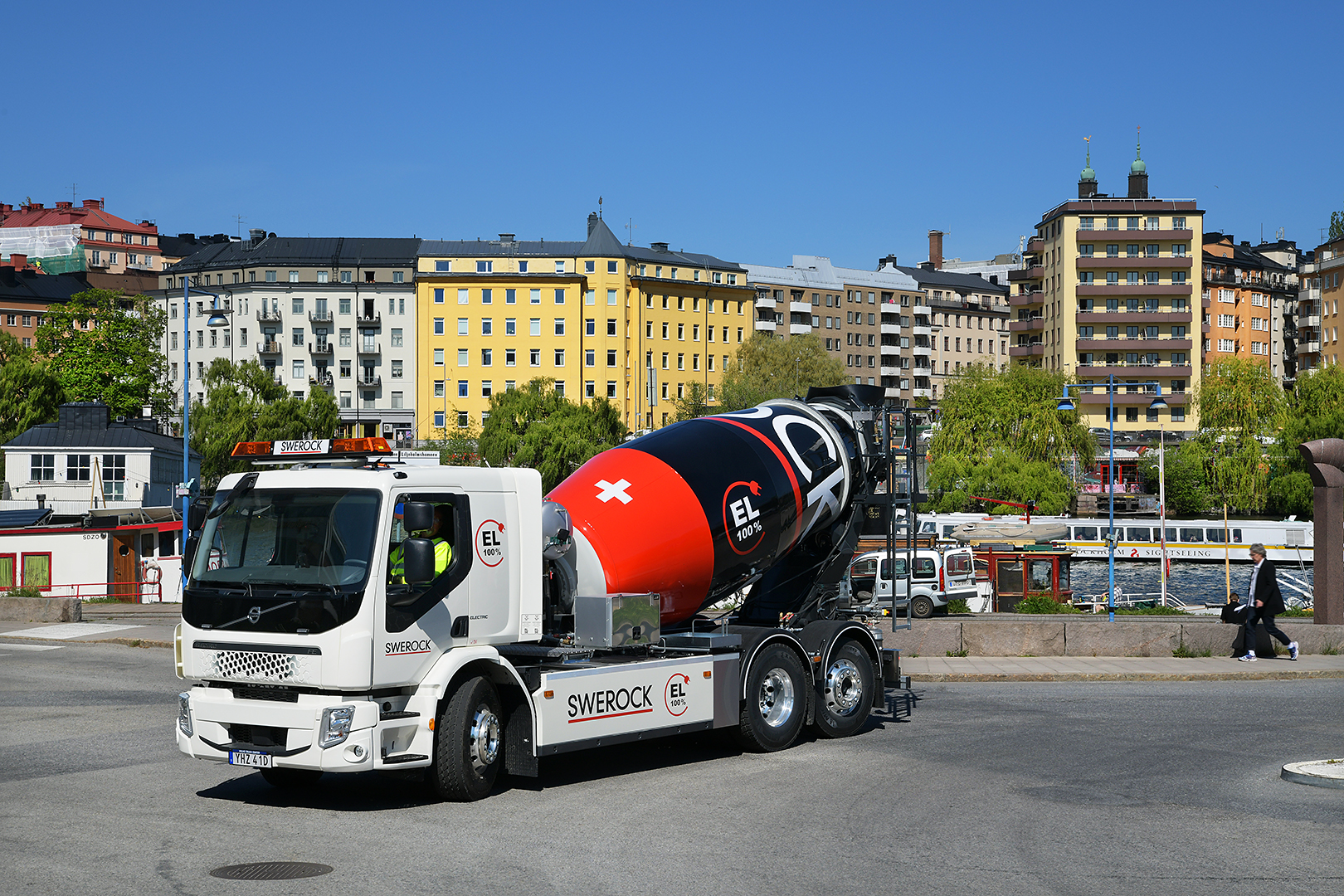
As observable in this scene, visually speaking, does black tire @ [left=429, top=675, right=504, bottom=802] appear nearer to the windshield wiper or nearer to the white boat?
the windshield wiper

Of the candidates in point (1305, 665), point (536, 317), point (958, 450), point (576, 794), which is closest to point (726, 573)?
point (576, 794)

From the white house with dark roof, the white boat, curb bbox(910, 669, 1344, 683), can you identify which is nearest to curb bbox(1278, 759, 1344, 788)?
curb bbox(910, 669, 1344, 683)

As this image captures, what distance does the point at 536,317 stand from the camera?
135m

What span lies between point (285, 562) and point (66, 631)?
2137 cm

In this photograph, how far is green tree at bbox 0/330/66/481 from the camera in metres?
84.0

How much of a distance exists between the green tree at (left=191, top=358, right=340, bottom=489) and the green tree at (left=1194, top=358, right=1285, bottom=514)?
55046 millimetres

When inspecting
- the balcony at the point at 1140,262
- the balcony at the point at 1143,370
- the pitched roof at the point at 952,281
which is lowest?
the balcony at the point at 1143,370

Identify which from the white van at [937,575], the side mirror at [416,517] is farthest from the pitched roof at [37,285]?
the side mirror at [416,517]

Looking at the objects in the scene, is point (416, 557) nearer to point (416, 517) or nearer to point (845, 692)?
point (416, 517)

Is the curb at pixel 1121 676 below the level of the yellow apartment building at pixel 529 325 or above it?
below

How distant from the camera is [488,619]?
1216 centimetres

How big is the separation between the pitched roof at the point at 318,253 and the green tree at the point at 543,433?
45306 mm

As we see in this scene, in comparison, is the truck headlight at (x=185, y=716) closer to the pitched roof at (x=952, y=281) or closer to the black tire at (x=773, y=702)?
the black tire at (x=773, y=702)

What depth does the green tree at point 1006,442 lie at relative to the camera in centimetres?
8350
